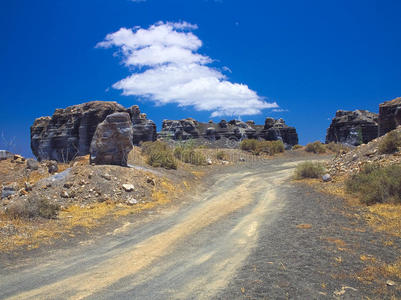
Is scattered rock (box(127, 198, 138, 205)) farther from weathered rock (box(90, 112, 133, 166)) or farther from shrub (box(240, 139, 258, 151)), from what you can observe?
shrub (box(240, 139, 258, 151))

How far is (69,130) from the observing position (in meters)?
30.4

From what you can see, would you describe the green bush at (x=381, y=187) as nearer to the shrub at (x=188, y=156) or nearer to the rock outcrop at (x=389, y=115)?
the rock outcrop at (x=389, y=115)

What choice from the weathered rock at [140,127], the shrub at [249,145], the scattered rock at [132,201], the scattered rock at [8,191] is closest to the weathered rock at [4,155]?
the scattered rock at [8,191]

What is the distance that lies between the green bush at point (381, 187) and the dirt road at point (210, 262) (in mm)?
1391

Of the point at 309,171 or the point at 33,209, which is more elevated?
the point at 309,171

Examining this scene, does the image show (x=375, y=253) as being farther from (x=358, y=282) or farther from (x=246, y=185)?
(x=246, y=185)

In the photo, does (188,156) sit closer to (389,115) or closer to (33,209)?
(389,115)

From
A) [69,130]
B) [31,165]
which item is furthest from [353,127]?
[31,165]

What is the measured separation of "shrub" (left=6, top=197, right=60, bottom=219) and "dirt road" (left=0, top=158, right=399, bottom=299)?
2.66 m

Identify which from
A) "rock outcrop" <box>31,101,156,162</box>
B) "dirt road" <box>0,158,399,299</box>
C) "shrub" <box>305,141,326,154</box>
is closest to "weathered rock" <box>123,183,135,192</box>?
"dirt road" <box>0,158,399,299</box>

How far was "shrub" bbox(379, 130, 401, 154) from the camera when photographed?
15.4 metres

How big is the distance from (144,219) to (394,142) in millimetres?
13593

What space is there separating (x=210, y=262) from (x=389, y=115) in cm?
2392

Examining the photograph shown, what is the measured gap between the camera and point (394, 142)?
50.6ft
